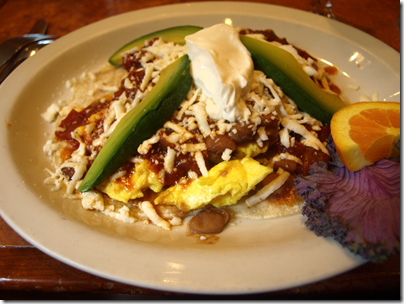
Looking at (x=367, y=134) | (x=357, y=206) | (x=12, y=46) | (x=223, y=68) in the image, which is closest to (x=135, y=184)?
(x=223, y=68)

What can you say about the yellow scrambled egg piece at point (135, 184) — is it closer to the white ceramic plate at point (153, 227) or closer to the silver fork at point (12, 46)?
→ the white ceramic plate at point (153, 227)

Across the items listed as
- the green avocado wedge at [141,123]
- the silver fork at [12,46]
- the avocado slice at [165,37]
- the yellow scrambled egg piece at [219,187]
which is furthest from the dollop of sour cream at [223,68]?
the silver fork at [12,46]

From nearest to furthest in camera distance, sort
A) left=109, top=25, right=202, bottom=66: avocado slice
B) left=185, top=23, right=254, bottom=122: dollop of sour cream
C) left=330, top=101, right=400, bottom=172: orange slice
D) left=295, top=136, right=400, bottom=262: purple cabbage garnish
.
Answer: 1. left=295, top=136, right=400, bottom=262: purple cabbage garnish
2. left=330, top=101, right=400, bottom=172: orange slice
3. left=185, top=23, right=254, bottom=122: dollop of sour cream
4. left=109, top=25, right=202, bottom=66: avocado slice

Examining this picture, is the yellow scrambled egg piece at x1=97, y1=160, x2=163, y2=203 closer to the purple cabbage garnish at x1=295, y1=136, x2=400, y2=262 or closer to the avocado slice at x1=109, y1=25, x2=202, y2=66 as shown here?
the purple cabbage garnish at x1=295, y1=136, x2=400, y2=262

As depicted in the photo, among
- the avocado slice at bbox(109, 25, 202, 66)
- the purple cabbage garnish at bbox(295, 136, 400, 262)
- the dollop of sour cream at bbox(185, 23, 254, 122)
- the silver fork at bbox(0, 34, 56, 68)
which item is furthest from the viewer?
the silver fork at bbox(0, 34, 56, 68)

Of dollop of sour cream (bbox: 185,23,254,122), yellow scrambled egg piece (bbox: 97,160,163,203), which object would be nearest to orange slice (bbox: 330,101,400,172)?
dollop of sour cream (bbox: 185,23,254,122)

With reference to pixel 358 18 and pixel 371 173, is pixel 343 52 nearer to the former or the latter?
pixel 358 18

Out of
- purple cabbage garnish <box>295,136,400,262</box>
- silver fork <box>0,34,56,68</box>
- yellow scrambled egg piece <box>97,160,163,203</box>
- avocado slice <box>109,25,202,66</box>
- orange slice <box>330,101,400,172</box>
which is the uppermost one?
avocado slice <box>109,25,202,66</box>

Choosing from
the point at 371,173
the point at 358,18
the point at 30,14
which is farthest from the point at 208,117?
the point at 30,14

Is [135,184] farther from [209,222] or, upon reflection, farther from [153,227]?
[209,222]
